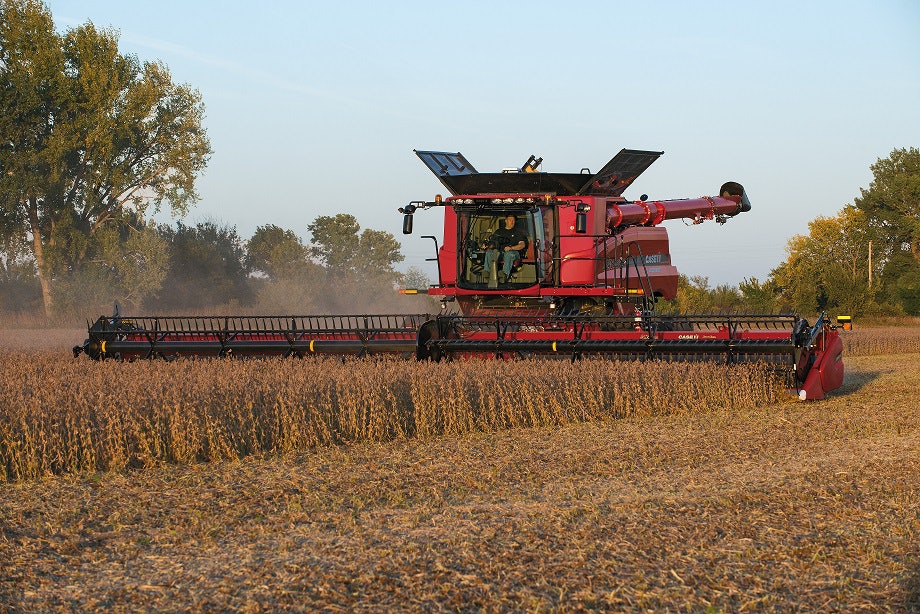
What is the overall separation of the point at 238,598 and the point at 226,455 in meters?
3.01

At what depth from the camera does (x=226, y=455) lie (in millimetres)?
6637

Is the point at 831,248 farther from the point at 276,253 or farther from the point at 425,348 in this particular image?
the point at 425,348

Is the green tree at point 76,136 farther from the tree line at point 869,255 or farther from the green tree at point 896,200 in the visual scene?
the green tree at point 896,200

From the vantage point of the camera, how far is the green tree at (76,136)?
27609 millimetres

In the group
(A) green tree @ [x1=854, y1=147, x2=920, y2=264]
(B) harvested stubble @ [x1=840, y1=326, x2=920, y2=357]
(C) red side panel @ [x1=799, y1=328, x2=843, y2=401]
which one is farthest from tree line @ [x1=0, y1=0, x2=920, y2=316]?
(C) red side panel @ [x1=799, y1=328, x2=843, y2=401]

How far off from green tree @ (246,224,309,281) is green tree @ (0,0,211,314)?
5070 mm

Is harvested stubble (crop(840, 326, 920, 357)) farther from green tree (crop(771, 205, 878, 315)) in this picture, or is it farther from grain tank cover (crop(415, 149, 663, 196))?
green tree (crop(771, 205, 878, 315))

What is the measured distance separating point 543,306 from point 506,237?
0.84m

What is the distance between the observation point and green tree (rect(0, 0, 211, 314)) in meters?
27.6

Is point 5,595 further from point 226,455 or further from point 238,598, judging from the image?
point 226,455

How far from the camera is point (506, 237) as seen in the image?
11117mm

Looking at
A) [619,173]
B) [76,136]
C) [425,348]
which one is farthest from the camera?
[76,136]

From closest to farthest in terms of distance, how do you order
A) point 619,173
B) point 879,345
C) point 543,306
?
point 543,306 < point 619,173 < point 879,345

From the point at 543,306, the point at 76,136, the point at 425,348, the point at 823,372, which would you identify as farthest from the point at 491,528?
the point at 76,136
